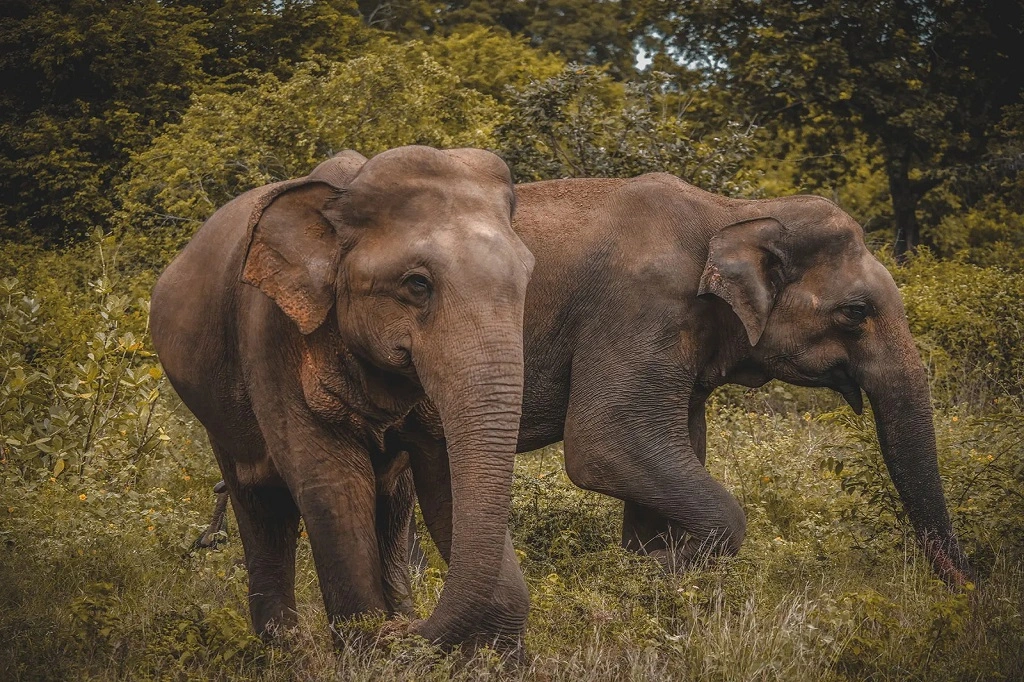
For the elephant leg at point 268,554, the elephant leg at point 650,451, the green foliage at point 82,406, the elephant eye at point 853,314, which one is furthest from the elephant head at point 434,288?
the green foliage at point 82,406

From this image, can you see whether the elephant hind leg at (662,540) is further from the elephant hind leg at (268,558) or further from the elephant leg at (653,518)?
the elephant hind leg at (268,558)

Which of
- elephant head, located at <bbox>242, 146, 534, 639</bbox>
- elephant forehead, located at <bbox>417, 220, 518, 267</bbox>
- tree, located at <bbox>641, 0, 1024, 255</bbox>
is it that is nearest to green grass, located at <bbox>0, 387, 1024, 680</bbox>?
elephant head, located at <bbox>242, 146, 534, 639</bbox>

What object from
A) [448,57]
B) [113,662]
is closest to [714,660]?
[113,662]

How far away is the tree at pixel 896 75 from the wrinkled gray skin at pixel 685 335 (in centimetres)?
1503

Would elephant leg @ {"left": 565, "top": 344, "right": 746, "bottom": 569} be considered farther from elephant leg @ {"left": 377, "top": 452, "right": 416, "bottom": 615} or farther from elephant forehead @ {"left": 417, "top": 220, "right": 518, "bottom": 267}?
elephant forehead @ {"left": 417, "top": 220, "right": 518, "bottom": 267}

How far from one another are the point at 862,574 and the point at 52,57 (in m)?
15.7

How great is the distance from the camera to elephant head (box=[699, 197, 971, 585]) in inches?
262

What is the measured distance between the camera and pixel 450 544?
5008 millimetres

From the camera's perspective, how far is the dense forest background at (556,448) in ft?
16.8

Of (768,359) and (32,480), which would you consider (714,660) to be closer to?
(768,359)

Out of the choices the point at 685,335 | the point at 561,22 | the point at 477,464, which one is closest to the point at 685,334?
the point at 685,335

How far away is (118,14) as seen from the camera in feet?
61.1

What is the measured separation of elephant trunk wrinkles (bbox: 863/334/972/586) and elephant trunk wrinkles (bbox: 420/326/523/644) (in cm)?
317

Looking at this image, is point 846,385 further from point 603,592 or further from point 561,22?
point 561,22
